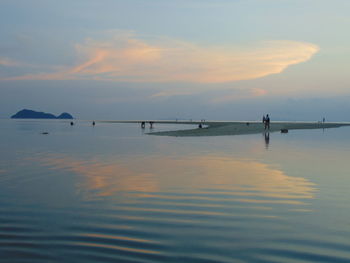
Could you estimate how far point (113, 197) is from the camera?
13.4 m

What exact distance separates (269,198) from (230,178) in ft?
14.1

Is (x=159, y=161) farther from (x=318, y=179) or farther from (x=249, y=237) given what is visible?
(x=249, y=237)

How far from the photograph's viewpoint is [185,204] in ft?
40.4

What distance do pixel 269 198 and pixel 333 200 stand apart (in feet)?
6.78

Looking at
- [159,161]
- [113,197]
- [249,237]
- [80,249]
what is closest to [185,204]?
[113,197]

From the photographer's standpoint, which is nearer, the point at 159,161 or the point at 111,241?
the point at 111,241

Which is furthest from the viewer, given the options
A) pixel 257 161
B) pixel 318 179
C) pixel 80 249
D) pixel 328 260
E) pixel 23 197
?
pixel 257 161

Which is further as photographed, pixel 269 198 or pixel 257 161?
pixel 257 161

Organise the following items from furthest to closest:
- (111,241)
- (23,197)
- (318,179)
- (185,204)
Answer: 1. (318,179)
2. (23,197)
3. (185,204)
4. (111,241)

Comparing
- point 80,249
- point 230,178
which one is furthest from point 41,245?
point 230,178

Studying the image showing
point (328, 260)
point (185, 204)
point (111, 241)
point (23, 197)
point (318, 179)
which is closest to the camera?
point (328, 260)

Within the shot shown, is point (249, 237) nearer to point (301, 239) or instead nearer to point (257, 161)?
point (301, 239)

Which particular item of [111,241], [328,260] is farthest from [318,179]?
[111,241]

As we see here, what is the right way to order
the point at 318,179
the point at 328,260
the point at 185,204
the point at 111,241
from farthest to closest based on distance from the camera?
the point at 318,179 → the point at 185,204 → the point at 111,241 → the point at 328,260
